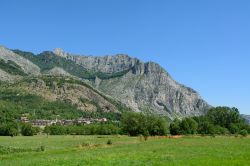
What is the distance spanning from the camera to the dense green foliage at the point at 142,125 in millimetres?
153500

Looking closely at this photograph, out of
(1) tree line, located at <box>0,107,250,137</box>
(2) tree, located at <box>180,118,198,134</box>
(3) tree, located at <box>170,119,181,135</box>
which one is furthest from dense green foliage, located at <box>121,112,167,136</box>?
(2) tree, located at <box>180,118,198,134</box>

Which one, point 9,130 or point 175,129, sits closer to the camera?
point 175,129

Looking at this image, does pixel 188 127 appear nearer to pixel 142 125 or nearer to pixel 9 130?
pixel 142 125

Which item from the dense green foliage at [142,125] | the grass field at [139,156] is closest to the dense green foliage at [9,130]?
the dense green foliage at [142,125]

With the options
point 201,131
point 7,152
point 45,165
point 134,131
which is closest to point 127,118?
point 134,131

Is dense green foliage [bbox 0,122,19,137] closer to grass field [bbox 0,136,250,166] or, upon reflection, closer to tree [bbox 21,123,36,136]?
tree [bbox 21,123,36,136]

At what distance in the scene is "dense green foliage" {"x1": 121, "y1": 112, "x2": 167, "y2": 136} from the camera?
154 m

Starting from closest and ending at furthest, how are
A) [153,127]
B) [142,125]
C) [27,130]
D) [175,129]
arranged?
1. [142,125]
2. [153,127]
3. [175,129]
4. [27,130]

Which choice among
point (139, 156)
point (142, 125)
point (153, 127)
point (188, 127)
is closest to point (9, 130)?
point (142, 125)

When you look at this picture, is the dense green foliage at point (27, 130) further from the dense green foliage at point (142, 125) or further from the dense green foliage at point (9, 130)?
the dense green foliage at point (142, 125)

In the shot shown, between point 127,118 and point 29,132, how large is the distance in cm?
4885

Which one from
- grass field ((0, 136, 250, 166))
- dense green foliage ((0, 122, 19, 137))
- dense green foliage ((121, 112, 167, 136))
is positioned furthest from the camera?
dense green foliage ((0, 122, 19, 137))

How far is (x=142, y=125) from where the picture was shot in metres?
154

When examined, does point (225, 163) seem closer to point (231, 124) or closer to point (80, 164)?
point (80, 164)
